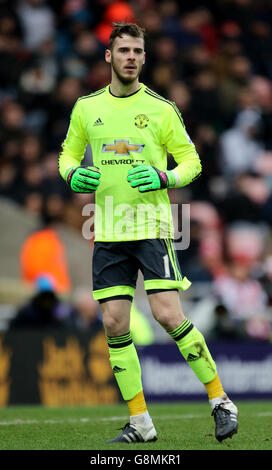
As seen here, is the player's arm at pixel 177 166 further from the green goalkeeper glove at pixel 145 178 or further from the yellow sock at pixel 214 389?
the yellow sock at pixel 214 389

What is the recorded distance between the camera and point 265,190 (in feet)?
49.4

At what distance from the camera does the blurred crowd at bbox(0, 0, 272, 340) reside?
13.6 m

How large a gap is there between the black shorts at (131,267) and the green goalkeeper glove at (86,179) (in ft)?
1.34

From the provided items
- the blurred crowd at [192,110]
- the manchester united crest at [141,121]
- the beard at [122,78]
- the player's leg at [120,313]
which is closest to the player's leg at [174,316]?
the player's leg at [120,313]

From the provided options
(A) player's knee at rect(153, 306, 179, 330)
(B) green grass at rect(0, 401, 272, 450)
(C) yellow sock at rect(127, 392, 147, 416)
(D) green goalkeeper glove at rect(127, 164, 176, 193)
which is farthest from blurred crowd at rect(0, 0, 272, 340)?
(D) green goalkeeper glove at rect(127, 164, 176, 193)

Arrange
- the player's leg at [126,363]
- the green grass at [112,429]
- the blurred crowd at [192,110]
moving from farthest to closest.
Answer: the blurred crowd at [192,110]
the player's leg at [126,363]
the green grass at [112,429]

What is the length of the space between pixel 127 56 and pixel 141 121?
0.43 metres

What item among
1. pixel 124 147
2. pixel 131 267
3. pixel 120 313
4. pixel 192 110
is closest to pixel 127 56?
pixel 124 147

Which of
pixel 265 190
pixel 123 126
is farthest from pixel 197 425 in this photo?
pixel 265 190

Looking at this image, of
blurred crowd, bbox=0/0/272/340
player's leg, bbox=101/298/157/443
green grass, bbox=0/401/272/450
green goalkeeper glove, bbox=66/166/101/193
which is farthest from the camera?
blurred crowd, bbox=0/0/272/340

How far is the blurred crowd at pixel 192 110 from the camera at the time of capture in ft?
44.7

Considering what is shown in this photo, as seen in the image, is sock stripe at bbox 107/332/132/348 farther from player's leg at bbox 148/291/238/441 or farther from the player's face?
the player's face

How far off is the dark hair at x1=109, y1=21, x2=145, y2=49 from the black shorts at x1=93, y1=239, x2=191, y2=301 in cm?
132

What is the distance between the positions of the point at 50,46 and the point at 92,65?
0.71 meters
